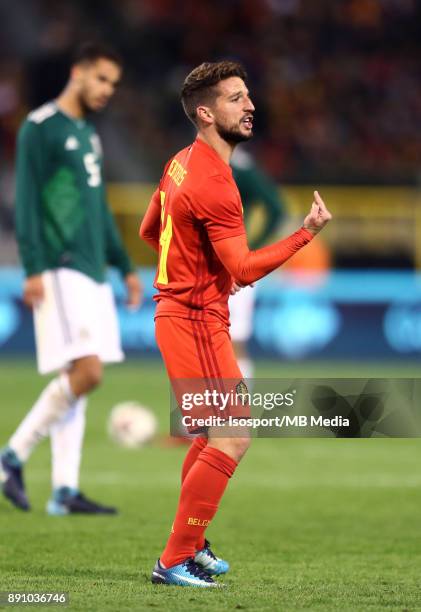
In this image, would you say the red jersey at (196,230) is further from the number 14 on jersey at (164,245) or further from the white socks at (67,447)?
the white socks at (67,447)

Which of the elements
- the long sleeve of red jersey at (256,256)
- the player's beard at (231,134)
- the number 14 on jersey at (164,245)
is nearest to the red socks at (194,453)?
the number 14 on jersey at (164,245)

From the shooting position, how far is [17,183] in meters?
6.30

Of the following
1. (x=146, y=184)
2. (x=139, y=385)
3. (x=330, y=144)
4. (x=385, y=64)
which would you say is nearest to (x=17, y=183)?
(x=139, y=385)

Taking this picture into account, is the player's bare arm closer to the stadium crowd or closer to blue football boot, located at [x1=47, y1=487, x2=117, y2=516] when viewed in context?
blue football boot, located at [x1=47, y1=487, x2=117, y2=516]

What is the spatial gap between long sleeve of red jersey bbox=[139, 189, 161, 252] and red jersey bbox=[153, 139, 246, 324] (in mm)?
127

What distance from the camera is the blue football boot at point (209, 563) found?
14.8 feet

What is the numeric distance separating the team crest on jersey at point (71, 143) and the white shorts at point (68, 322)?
62cm

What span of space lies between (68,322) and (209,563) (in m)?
2.07

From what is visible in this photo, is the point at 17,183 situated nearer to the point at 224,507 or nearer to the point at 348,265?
the point at 224,507

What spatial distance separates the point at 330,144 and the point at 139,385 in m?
7.02

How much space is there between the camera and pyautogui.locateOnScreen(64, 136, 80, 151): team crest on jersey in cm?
637

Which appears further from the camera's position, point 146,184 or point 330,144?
point 330,144

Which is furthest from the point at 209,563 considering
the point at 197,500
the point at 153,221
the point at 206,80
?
the point at 206,80

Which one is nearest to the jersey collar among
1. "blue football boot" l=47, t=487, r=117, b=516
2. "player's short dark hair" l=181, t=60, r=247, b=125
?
"player's short dark hair" l=181, t=60, r=247, b=125
